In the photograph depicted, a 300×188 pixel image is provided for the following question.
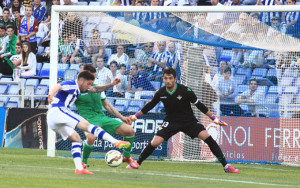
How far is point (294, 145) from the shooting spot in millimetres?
14078

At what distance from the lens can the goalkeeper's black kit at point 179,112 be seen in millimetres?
11539

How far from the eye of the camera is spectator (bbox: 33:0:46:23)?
23.1m

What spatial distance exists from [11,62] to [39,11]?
2.48 metres

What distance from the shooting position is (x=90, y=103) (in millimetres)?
11656

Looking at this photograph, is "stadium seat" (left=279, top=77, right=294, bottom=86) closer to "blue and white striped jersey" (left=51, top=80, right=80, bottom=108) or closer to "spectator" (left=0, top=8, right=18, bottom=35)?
"blue and white striped jersey" (left=51, top=80, right=80, bottom=108)

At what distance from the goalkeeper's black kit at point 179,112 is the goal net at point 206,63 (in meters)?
2.89

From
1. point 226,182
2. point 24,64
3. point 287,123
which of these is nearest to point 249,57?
point 287,123

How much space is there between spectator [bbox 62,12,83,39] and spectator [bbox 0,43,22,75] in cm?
A: 712

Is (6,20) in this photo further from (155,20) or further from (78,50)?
(155,20)

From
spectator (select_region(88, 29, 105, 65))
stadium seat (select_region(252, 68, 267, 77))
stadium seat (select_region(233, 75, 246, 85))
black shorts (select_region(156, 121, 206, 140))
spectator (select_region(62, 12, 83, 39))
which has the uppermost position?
spectator (select_region(62, 12, 83, 39))

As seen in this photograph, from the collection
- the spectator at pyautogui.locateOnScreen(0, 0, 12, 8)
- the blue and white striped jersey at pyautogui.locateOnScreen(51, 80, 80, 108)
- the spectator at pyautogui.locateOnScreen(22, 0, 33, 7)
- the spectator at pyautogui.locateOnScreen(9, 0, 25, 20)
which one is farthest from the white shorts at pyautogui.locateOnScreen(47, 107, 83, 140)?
the spectator at pyautogui.locateOnScreen(0, 0, 12, 8)

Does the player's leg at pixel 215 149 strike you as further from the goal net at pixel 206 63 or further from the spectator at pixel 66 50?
the spectator at pixel 66 50

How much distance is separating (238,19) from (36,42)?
34.1ft

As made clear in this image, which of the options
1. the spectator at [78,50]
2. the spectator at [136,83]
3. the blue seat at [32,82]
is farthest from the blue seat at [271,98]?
the blue seat at [32,82]
